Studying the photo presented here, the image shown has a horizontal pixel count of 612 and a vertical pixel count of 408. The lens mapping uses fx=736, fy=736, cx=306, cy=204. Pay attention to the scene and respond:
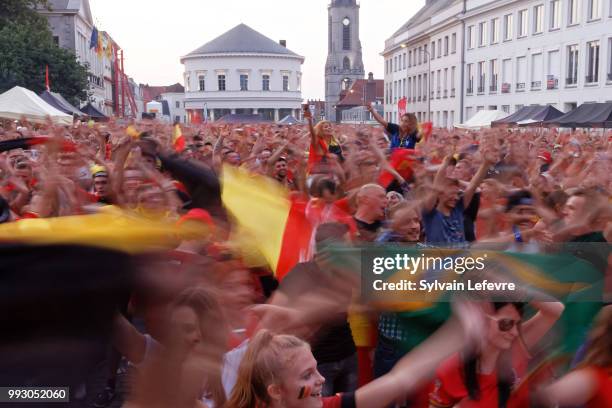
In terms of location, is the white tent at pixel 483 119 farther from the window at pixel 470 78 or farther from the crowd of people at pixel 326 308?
the crowd of people at pixel 326 308

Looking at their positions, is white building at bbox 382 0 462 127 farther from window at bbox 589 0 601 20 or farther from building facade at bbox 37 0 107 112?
building facade at bbox 37 0 107 112

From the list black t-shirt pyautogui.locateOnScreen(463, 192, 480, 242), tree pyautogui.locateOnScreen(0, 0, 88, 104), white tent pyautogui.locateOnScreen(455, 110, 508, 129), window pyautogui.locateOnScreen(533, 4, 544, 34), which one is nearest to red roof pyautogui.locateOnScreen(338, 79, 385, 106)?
window pyautogui.locateOnScreen(533, 4, 544, 34)

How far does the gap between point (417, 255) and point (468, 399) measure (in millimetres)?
674

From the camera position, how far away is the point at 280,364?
105 inches

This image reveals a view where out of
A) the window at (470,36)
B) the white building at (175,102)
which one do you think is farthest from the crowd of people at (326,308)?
the white building at (175,102)

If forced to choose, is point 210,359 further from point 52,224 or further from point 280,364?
point 52,224

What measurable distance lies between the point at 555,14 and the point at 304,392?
142ft

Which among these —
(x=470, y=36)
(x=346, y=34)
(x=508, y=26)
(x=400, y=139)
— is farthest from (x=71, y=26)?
(x=346, y=34)

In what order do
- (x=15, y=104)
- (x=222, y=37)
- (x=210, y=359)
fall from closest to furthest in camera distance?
(x=210, y=359) → (x=15, y=104) → (x=222, y=37)

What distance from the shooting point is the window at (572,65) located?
3922 centimetres

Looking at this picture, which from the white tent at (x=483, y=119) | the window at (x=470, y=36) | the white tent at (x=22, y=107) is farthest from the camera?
the window at (x=470, y=36)

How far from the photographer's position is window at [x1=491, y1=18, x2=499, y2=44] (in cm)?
4965

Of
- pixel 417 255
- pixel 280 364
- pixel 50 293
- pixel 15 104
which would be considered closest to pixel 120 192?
Result: pixel 417 255

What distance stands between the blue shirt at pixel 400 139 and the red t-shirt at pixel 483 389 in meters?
6.93
